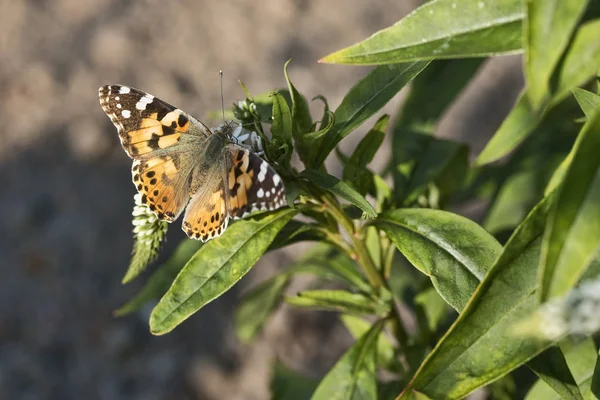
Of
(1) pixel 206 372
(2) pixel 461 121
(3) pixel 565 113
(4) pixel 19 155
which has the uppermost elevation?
(3) pixel 565 113

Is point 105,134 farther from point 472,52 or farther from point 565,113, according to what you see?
point 472,52

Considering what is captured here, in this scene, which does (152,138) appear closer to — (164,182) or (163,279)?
(164,182)

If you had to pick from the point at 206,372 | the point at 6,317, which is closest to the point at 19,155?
the point at 6,317

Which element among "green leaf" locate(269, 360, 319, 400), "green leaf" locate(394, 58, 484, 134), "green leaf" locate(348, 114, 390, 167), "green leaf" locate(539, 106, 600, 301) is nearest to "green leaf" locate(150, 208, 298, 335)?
"green leaf" locate(348, 114, 390, 167)

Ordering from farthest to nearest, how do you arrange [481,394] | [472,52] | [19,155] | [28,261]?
[19,155] → [28,261] → [481,394] → [472,52]

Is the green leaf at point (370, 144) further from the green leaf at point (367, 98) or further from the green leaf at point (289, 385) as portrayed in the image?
the green leaf at point (289, 385)

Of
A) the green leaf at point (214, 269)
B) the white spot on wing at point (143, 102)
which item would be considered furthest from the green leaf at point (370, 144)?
the white spot on wing at point (143, 102)

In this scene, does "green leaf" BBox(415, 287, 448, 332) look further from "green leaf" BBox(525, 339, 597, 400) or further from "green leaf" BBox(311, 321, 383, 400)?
"green leaf" BBox(525, 339, 597, 400)
